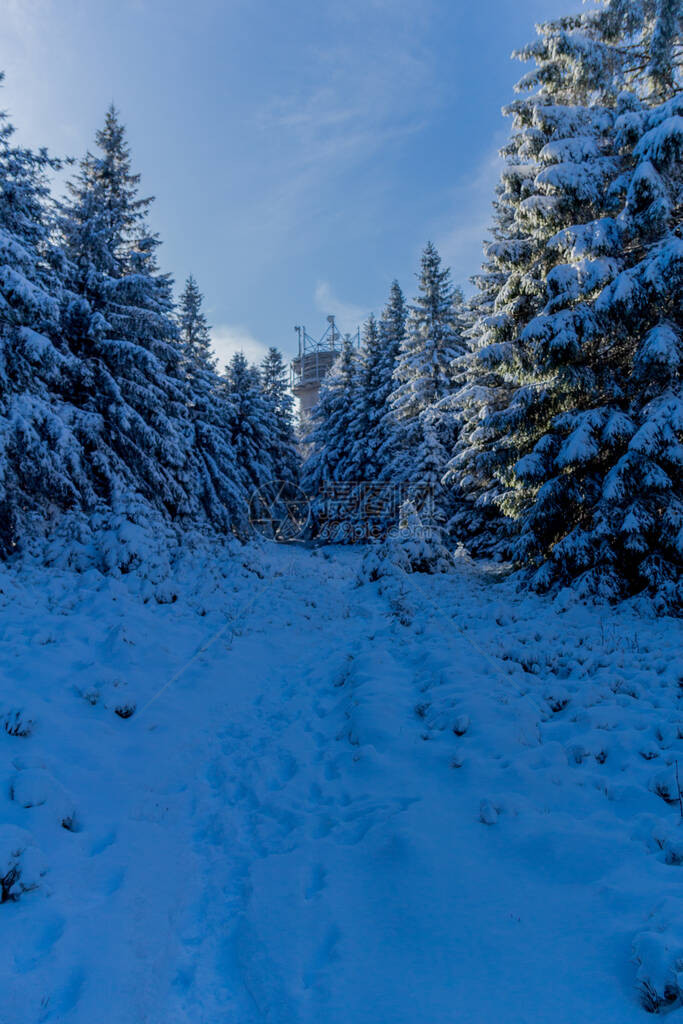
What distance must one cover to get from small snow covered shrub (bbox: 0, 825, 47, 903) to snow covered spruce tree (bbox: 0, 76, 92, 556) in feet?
29.1

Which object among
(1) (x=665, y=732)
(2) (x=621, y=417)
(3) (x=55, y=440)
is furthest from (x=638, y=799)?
(3) (x=55, y=440)

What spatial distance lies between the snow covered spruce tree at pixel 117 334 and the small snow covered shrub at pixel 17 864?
11614 mm

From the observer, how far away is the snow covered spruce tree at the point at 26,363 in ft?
33.4

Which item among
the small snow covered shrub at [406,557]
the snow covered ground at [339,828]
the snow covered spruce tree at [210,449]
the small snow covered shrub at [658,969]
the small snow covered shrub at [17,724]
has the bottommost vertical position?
the snow covered ground at [339,828]

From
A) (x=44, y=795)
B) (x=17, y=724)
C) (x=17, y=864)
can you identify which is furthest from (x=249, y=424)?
(x=17, y=864)

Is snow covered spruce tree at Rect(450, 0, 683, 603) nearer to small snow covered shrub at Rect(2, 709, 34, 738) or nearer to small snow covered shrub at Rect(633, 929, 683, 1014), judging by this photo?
small snow covered shrub at Rect(633, 929, 683, 1014)

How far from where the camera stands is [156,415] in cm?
1686

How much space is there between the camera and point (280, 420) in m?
36.2

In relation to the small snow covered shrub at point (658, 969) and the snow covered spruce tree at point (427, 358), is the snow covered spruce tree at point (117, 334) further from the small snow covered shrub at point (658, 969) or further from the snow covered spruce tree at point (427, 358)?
the small snow covered shrub at point (658, 969)

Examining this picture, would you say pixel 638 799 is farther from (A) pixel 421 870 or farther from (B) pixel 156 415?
(B) pixel 156 415

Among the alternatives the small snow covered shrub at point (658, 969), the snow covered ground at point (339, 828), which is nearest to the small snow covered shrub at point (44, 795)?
the snow covered ground at point (339, 828)

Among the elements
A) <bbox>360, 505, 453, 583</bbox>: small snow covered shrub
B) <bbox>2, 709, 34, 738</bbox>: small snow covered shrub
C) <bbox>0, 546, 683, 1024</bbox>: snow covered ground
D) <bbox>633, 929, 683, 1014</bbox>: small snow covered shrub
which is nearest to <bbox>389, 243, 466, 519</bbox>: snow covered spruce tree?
<bbox>360, 505, 453, 583</bbox>: small snow covered shrub

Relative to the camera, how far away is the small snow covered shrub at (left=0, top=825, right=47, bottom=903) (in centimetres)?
293

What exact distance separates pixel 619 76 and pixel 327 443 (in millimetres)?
24412
